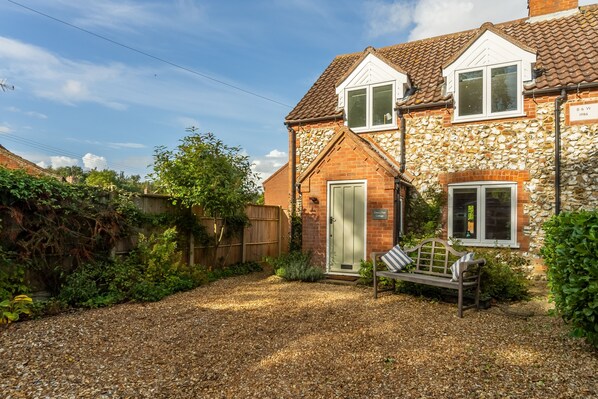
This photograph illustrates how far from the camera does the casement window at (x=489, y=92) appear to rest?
9.72 metres

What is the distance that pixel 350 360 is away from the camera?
418cm

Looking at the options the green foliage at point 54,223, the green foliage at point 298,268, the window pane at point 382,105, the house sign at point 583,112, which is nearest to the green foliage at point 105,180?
the green foliage at point 54,223

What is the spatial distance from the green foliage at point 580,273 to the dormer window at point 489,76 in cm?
607

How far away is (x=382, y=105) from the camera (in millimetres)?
11328

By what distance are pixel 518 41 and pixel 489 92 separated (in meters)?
1.39

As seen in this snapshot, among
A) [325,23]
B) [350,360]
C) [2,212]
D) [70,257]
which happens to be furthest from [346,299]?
[325,23]

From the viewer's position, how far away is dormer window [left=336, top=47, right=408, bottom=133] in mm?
11109

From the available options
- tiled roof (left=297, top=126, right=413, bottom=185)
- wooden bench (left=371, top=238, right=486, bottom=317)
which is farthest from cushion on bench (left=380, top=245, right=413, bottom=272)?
tiled roof (left=297, top=126, right=413, bottom=185)

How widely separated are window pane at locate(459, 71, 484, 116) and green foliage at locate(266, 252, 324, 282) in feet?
18.8

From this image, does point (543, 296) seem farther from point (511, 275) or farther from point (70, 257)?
point (70, 257)

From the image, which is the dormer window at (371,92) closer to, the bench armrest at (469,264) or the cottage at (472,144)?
the cottage at (472,144)

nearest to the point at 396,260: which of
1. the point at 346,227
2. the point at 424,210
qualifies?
the point at 346,227

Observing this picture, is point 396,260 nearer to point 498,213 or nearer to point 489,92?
point 498,213

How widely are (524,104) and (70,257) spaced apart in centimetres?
1088
